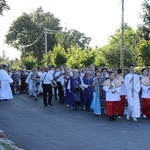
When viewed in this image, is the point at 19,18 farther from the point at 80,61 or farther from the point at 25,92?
the point at 25,92

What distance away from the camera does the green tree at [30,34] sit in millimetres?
98062

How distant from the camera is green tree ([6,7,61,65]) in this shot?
98.1m

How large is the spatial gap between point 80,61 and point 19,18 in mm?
49116

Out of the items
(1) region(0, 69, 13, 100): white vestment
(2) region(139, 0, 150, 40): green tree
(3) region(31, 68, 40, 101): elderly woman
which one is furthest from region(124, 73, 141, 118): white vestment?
(2) region(139, 0, 150, 40): green tree

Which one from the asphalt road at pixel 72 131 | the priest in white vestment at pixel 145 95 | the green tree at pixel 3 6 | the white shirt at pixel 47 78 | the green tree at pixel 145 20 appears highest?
the green tree at pixel 145 20

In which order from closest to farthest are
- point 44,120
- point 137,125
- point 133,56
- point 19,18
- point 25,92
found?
1. point 137,125
2. point 44,120
3. point 25,92
4. point 133,56
5. point 19,18

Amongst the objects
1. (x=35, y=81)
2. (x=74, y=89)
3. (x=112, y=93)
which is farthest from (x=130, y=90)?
(x=35, y=81)

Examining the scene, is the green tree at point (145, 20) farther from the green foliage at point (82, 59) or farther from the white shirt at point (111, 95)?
the white shirt at point (111, 95)

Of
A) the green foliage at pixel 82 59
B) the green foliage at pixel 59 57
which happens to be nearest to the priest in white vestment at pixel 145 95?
the green foliage at pixel 82 59

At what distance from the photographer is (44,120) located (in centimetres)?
1596

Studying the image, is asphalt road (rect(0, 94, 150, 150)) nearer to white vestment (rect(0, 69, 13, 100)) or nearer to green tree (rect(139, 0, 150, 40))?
white vestment (rect(0, 69, 13, 100))

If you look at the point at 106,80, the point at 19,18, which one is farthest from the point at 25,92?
the point at 19,18

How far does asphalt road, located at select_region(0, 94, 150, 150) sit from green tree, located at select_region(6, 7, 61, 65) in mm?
79759

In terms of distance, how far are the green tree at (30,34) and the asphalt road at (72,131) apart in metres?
79.8
